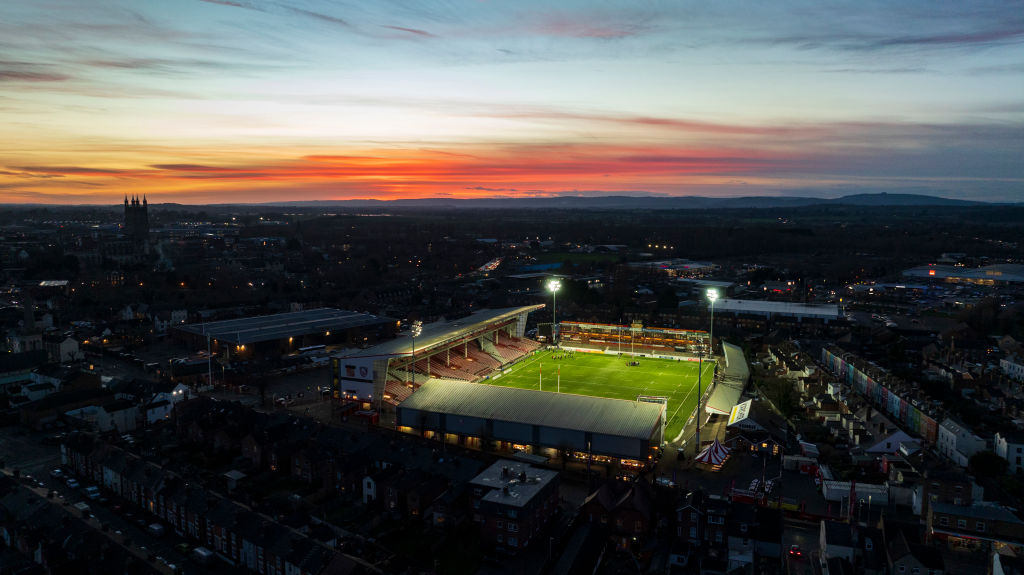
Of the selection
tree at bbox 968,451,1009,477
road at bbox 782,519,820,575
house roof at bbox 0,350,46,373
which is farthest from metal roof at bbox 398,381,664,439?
house roof at bbox 0,350,46,373

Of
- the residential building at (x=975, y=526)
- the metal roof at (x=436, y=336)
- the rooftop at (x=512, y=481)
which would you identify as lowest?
the residential building at (x=975, y=526)

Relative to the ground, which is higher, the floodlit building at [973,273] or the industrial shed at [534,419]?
the floodlit building at [973,273]

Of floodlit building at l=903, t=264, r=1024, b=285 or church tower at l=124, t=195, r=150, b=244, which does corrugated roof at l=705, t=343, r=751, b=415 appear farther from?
church tower at l=124, t=195, r=150, b=244

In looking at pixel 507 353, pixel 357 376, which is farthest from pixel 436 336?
pixel 507 353

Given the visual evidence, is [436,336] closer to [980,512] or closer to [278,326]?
[278,326]

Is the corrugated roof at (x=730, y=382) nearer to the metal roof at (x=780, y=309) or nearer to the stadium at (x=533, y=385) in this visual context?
the stadium at (x=533, y=385)

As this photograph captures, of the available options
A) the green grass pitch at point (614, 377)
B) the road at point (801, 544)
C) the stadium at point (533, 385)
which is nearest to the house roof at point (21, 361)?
the stadium at point (533, 385)
